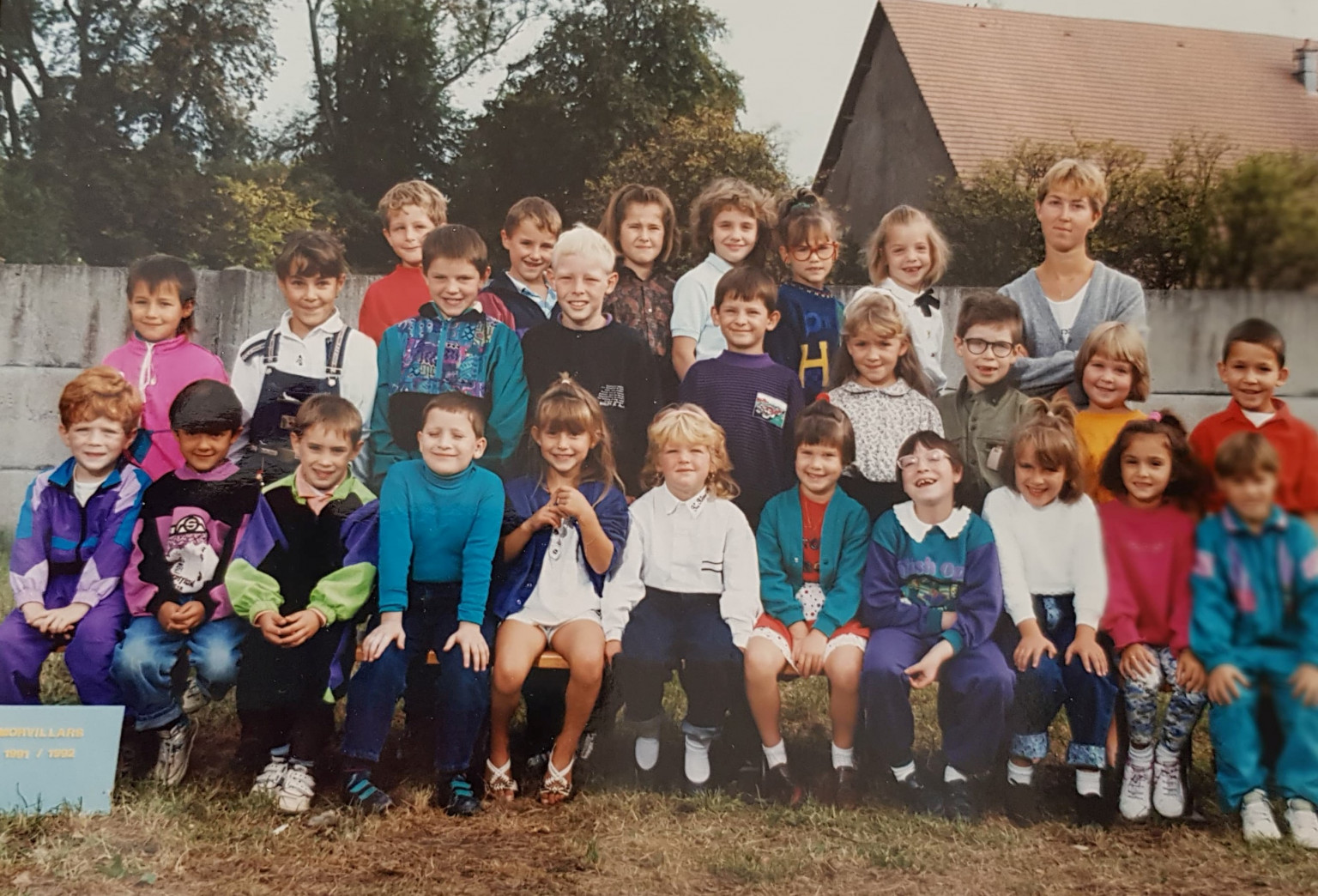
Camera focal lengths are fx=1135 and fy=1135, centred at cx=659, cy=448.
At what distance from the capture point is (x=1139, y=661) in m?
3.74

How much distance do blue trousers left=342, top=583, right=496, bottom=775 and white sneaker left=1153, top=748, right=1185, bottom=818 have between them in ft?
7.34

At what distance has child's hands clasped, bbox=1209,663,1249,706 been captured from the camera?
12.0 ft

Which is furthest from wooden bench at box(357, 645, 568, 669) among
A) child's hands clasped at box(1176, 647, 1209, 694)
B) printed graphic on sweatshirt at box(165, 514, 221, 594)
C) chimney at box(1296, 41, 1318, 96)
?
chimney at box(1296, 41, 1318, 96)

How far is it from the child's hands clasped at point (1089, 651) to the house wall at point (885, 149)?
5.04 ft

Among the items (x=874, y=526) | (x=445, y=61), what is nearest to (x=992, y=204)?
(x=874, y=526)

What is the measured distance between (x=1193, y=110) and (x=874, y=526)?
1854mm

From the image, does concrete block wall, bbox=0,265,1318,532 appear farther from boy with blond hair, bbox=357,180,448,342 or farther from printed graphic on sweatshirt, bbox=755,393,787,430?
printed graphic on sweatshirt, bbox=755,393,787,430

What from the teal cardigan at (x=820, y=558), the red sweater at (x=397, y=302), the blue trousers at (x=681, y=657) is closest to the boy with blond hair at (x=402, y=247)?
the red sweater at (x=397, y=302)

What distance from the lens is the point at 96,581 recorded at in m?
3.80

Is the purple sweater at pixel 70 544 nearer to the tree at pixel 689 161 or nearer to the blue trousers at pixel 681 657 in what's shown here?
the blue trousers at pixel 681 657

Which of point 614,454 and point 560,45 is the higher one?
point 560,45

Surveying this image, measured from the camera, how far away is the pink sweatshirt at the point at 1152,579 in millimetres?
3734

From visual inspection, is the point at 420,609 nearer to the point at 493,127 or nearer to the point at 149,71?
the point at 493,127

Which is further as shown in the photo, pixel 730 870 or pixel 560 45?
pixel 560 45
